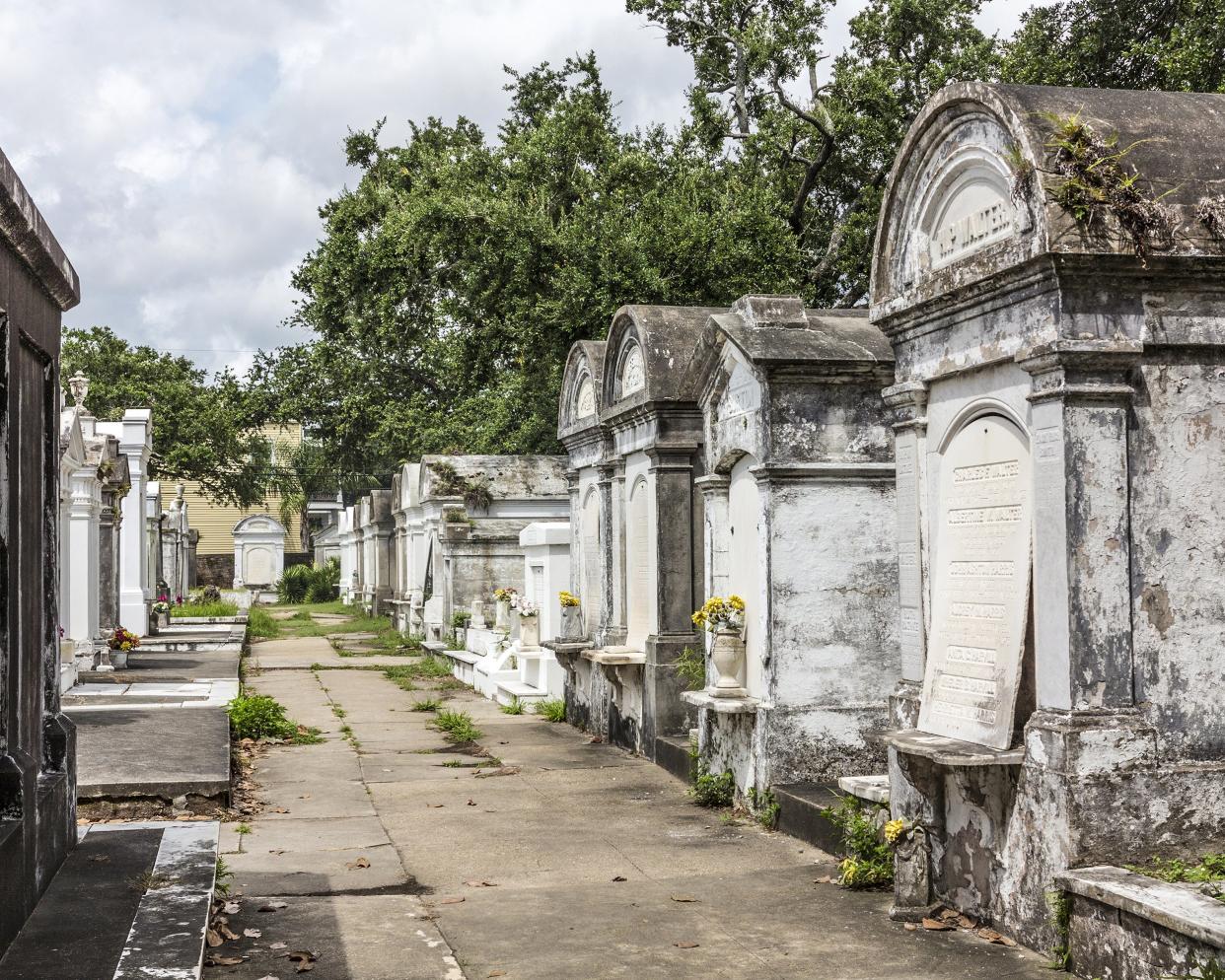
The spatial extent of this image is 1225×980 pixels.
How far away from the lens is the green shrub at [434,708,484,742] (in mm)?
12429

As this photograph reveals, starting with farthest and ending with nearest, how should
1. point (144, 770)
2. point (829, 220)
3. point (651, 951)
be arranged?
point (829, 220), point (144, 770), point (651, 951)

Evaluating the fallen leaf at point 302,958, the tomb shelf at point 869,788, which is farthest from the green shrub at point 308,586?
the fallen leaf at point 302,958

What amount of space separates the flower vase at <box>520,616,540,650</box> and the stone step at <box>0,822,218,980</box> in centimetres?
947

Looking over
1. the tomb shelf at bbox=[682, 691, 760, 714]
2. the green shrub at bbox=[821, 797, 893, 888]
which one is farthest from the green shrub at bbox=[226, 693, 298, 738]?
the green shrub at bbox=[821, 797, 893, 888]

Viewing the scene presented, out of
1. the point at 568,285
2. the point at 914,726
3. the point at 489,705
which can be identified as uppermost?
the point at 568,285

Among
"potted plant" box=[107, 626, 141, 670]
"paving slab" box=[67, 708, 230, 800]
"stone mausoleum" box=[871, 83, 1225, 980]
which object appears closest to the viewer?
"stone mausoleum" box=[871, 83, 1225, 980]

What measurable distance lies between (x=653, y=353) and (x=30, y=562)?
639cm

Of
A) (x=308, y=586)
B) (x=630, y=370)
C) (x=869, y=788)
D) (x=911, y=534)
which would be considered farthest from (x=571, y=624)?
(x=308, y=586)

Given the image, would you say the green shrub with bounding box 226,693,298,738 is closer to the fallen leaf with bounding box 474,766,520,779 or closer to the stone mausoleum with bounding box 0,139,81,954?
the fallen leaf with bounding box 474,766,520,779

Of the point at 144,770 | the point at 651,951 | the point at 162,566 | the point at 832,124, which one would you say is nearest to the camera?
the point at 651,951

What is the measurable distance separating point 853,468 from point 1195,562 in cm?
328

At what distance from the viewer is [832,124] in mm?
22609

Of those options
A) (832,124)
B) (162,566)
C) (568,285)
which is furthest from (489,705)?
(162,566)

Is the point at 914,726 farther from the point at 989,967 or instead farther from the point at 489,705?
the point at 489,705
